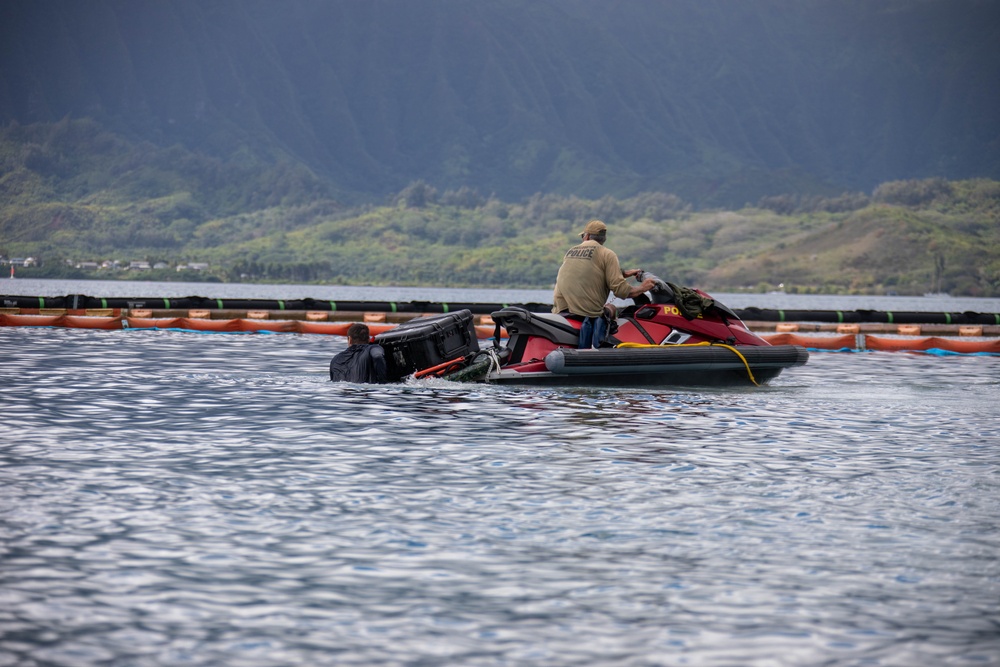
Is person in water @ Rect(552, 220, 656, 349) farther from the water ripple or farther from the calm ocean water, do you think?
the water ripple

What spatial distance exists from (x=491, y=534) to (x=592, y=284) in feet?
28.1

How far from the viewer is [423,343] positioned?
1473 cm

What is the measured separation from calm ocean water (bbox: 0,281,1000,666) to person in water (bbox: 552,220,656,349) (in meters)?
1.92

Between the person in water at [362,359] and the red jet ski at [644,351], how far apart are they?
3.08ft

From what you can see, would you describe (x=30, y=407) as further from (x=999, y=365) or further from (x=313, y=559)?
(x=999, y=365)

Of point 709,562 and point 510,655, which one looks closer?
point 510,655

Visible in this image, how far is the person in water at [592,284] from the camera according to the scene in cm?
1532

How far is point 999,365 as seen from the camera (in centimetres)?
2336

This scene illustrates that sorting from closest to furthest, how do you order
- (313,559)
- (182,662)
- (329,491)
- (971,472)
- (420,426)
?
(182,662)
(313,559)
(329,491)
(971,472)
(420,426)

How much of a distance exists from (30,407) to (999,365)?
1847 centimetres

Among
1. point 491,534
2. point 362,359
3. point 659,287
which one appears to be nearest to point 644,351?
point 659,287

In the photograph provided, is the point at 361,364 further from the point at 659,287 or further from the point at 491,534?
the point at 491,534

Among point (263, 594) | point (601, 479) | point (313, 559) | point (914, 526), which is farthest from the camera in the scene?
point (601, 479)

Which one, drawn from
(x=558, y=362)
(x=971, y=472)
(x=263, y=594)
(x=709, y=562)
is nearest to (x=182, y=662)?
(x=263, y=594)
